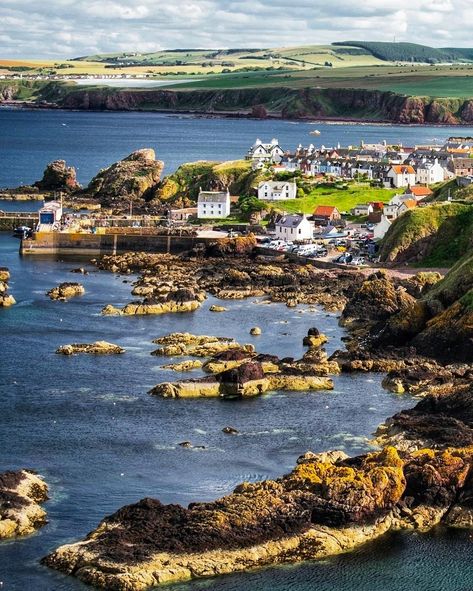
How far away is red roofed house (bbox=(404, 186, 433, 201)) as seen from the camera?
148375mm

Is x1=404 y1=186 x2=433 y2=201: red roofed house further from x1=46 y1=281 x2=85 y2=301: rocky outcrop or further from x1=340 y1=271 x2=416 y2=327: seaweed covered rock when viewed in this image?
x1=46 y1=281 x2=85 y2=301: rocky outcrop

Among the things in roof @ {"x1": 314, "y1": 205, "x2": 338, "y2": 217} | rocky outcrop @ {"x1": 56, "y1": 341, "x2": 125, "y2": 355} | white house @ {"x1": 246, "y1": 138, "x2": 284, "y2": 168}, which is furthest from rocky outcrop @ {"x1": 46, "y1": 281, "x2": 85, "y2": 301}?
white house @ {"x1": 246, "y1": 138, "x2": 284, "y2": 168}

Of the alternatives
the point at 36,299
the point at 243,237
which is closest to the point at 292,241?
the point at 243,237

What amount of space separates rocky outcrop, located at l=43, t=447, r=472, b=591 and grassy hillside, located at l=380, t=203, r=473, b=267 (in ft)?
196

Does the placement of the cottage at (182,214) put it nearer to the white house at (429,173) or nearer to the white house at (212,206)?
the white house at (212,206)

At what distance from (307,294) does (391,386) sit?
29806mm

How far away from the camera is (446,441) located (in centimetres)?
6425

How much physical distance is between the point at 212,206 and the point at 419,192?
75.9 feet

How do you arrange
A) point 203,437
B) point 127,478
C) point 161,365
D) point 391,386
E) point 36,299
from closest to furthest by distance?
point 127,478
point 203,437
point 391,386
point 161,365
point 36,299

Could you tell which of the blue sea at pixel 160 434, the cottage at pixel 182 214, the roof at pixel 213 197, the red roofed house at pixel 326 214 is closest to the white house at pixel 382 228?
the red roofed house at pixel 326 214

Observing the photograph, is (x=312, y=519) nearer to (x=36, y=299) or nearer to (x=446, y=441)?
(x=446, y=441)

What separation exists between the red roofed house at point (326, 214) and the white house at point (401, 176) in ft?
82.9

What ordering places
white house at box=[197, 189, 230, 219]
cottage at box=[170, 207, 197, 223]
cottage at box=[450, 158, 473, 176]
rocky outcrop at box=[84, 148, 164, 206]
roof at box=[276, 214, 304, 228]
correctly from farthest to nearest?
cottage at box=[450, 158, 473, 176] < rocky outcrop at box=[84, 148, 164, 206] < white house at box=[197, 189, 230, 219] < cottage at box=[170, 207, 197, 223] < roof at box=[276, 214, 304, 228]

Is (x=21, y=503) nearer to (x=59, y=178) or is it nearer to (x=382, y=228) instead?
(x=382, y=228)
